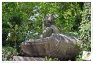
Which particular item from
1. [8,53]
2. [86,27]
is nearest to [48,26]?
[86,27]

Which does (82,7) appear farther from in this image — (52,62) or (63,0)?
(52,62)

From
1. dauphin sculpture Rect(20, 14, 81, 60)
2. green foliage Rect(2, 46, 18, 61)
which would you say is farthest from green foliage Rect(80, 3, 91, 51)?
green foliage Rect(2, 46, 18, 61)

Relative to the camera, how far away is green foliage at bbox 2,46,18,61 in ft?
13.7

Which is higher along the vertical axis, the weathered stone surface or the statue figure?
the statue figure

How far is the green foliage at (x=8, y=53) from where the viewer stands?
4168mm

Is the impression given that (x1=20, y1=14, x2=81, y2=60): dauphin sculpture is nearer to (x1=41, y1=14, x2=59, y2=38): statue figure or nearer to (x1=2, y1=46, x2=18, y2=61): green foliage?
(x1=41, y1=14, x2=59, y2=38): statue figure

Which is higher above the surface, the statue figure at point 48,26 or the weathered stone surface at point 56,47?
the statue figure at point 48,26

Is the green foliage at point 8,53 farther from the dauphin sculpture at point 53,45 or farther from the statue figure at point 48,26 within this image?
the statue figure at point 48,26

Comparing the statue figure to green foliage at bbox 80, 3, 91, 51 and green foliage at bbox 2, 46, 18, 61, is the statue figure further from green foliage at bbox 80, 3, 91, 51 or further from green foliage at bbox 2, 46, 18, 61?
green foliage at bbox 2, 46, 18, 61

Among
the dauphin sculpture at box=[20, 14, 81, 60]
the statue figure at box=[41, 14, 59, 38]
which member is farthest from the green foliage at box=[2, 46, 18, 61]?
the statue figure at box=[41, 14, 59, 38]

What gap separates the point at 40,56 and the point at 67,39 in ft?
1.89

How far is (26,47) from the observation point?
4.21m

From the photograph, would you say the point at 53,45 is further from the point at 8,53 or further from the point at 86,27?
the point at 8,53

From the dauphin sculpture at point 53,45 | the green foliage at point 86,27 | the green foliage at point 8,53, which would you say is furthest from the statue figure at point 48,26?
the green foliage at point 8,53
